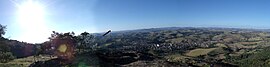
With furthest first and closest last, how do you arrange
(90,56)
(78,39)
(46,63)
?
(78,39) < (90,56) < (46,63)

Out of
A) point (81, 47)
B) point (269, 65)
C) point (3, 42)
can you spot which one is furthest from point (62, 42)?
point (269, 65)

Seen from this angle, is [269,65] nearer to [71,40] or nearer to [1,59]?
[71,40]

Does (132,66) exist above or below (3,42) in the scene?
below

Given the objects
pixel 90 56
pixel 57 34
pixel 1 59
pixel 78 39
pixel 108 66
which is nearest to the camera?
pixel 1 59

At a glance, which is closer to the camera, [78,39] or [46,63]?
[46,63]

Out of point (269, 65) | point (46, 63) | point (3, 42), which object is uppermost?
point (3, 42)

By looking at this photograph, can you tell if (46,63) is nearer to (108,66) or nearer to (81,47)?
(108,66)

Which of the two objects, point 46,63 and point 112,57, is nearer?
point 46,63

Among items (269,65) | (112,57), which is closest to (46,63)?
(112,57)

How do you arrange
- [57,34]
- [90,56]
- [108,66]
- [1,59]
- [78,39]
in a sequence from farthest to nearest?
[78,39] < [57,34] < [90,56] < [108,66] < [1,59]
